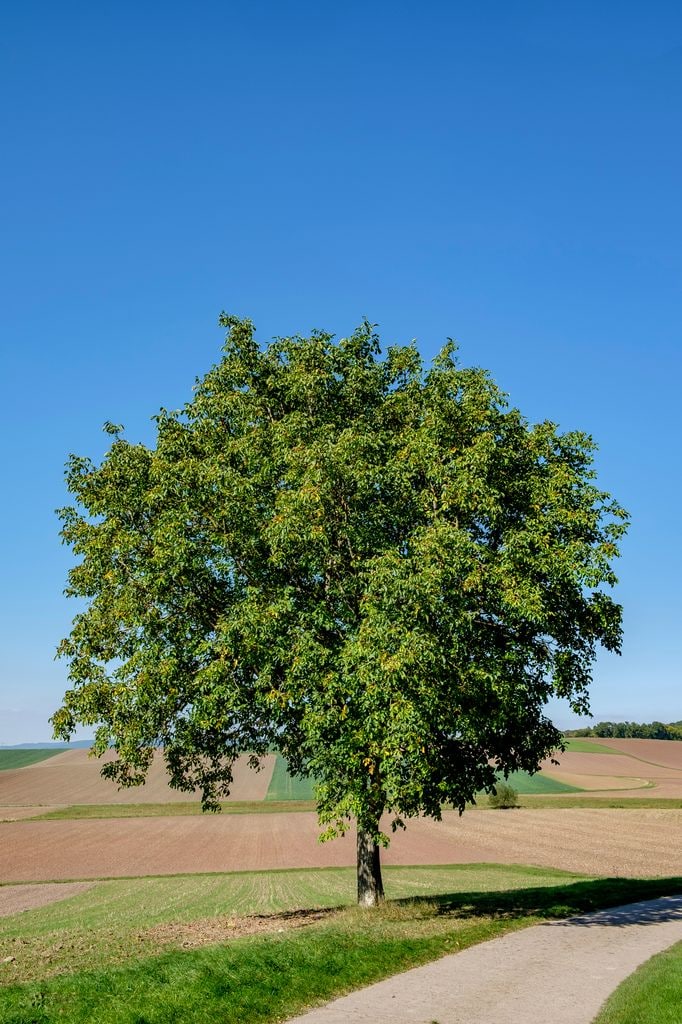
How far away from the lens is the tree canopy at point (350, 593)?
2027 cm

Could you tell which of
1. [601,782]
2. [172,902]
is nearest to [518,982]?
[172,902]

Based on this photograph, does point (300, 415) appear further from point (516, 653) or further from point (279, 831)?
point (279, 831)

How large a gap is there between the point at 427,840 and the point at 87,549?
1800 inches

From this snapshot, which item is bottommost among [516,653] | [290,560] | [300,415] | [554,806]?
[554,806]

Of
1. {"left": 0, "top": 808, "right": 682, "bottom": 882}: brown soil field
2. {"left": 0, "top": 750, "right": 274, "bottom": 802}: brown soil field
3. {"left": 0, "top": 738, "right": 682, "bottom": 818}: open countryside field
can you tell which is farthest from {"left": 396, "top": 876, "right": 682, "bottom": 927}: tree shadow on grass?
{"left": 0, "top": 750, "right": 274, "bottom": 802}: brown soil field

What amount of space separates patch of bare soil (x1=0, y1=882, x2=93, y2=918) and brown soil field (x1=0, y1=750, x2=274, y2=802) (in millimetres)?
38000

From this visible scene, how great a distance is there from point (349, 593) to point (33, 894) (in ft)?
85.8

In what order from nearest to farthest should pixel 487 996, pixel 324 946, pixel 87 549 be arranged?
pixel 487 996
pixel 324 946
pixel 87 549

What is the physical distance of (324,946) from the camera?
17.7 meters

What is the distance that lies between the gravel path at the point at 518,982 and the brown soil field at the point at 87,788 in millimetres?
64025

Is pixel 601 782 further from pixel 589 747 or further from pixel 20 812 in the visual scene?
pixel 20 812

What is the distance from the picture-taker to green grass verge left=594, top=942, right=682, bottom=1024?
1259 cm

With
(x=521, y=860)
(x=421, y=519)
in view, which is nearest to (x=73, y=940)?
(x=421, y=519)

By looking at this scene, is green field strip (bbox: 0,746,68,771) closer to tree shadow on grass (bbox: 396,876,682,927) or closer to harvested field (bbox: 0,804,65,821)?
harvested field (bbox: 0,804,65,821)
